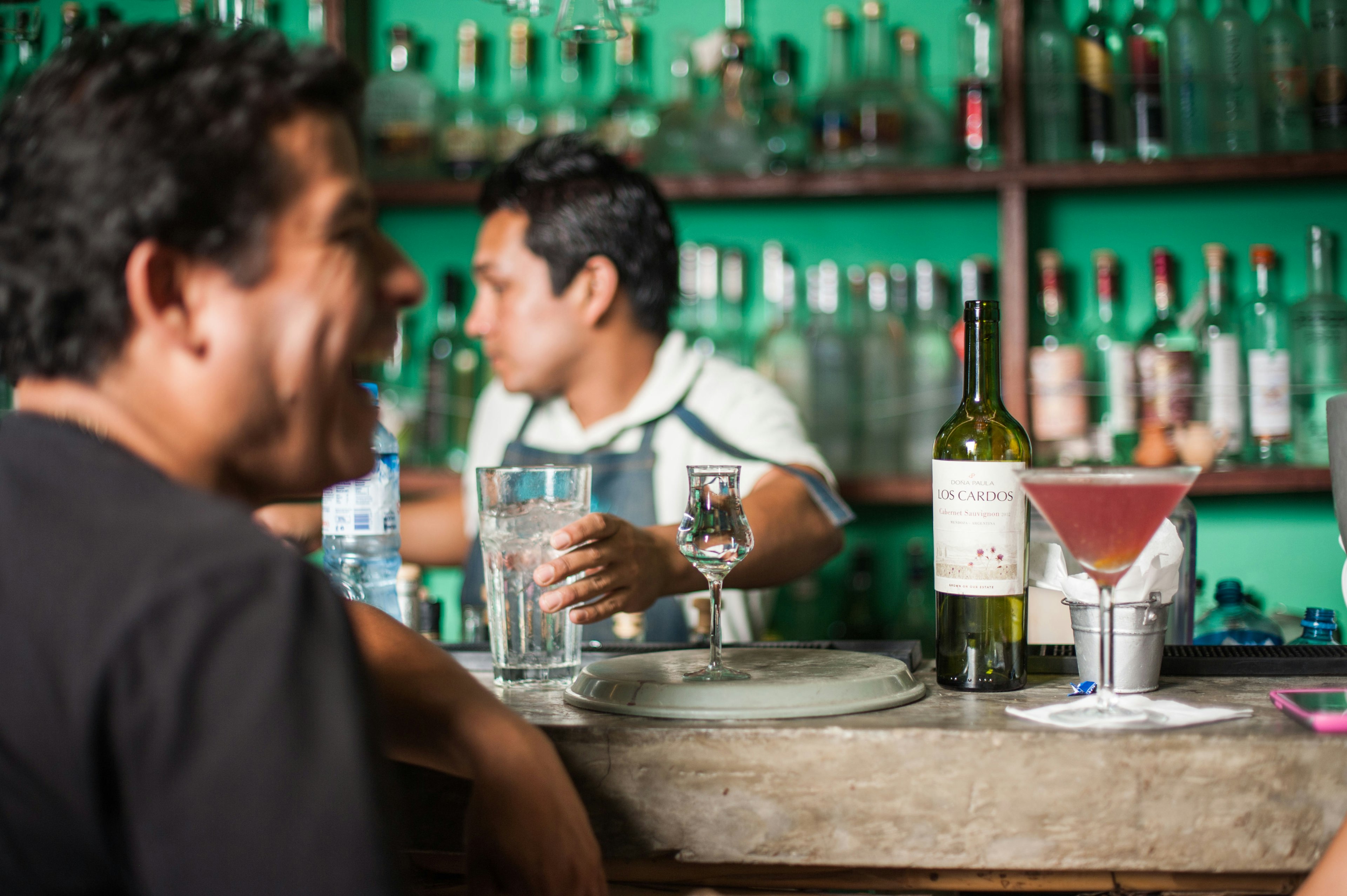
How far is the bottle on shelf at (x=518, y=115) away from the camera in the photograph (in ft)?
8.15

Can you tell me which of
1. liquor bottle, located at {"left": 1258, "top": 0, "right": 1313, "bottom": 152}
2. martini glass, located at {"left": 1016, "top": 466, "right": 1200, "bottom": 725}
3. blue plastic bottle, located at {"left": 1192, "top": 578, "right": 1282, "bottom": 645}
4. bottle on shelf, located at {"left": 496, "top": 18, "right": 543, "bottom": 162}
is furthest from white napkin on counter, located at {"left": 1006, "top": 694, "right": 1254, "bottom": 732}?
bottle on shelf, located at {"left": 496, "top": 18, "right": 543, "bottom": 162}

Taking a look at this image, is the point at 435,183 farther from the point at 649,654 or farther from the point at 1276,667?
the point at 1276,667

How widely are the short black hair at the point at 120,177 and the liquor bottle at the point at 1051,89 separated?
72.1 inches

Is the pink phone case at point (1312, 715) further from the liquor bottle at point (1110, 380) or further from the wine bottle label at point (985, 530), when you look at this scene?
the liquor bottle at point (1110, 380)

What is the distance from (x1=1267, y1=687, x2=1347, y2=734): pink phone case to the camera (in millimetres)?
890

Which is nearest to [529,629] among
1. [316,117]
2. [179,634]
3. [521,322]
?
[316,117]

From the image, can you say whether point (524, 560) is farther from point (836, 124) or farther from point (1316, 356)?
point (1316, 356)

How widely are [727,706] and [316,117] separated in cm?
53

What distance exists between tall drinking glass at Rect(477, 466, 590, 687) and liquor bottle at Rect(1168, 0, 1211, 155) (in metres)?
1.54

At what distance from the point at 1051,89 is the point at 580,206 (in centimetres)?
91

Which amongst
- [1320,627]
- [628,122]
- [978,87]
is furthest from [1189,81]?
[1320,627]

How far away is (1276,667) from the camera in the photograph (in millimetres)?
1129

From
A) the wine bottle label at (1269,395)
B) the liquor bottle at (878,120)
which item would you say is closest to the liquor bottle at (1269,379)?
the wine bottle label at (1269,395)

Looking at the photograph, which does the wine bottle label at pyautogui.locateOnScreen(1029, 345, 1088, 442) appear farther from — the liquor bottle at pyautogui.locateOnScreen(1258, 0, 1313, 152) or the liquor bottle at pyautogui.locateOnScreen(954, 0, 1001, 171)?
the liquor bottle at pyautogui.locateOnScreen(1258, 0, 1313, 152)
